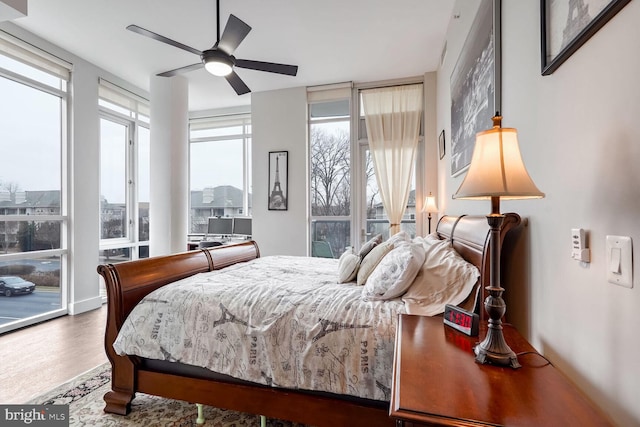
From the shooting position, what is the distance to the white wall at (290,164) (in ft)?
15.7

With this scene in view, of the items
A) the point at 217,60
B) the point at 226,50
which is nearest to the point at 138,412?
the point at 217,60

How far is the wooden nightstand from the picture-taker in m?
0.70

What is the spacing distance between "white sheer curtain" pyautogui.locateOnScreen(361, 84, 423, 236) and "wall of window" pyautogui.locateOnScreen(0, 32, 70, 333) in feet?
13.1

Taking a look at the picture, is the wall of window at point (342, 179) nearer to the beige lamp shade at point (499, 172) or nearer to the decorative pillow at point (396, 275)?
the decorative pillow at point (396, 275)

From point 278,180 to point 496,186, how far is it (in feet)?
13.8

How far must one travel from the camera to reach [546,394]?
2.60 feet

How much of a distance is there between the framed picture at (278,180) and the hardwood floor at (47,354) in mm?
2656

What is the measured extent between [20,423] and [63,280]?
2499mm

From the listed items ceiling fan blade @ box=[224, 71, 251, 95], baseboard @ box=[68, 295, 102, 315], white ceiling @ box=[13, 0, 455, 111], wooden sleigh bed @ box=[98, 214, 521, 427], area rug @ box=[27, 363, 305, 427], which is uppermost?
white ceiling @ box=[13, 0, 455, 111]

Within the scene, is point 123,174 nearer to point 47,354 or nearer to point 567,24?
point 47,354

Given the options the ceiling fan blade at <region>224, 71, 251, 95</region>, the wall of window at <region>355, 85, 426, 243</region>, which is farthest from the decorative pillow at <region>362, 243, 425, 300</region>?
the wall of window at <region>355, 85, 426, 243</region>

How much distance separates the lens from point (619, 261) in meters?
0.75

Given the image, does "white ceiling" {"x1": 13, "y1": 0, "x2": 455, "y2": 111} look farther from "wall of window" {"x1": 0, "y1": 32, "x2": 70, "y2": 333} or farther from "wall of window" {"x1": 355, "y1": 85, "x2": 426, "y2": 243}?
"wall of window" {"x1": 355, "y1": 85, "x2": 426, "y2": 243}

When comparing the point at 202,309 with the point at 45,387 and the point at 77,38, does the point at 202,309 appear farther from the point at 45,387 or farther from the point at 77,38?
the point at 77,38
